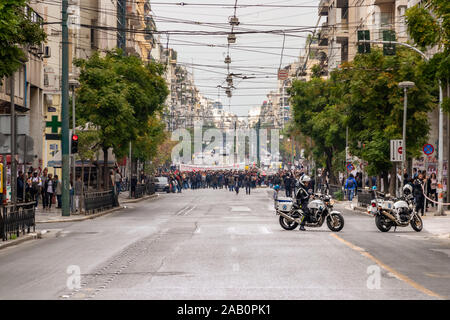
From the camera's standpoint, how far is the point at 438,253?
19062 mm

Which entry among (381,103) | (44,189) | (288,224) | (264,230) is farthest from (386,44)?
(44,189)

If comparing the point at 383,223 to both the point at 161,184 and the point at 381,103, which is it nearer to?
the point at 381,103

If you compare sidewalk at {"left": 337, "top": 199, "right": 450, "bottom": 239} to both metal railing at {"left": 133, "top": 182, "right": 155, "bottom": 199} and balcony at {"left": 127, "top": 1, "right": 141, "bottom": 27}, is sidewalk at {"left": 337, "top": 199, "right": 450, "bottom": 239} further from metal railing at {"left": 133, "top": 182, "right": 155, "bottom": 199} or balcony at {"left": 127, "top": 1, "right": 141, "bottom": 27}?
balcony at {"left": 127, "top": 1, "right": 141, "bottom": 27}

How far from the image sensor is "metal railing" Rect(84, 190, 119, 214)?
120 feet

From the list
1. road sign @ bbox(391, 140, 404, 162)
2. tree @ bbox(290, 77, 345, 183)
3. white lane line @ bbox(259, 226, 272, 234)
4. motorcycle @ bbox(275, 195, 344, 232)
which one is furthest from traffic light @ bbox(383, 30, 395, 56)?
tree @ bbox(290, 77, 345, 183)

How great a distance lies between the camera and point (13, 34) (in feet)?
60.5

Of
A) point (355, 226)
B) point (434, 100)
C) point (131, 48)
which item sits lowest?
point (355, 226)

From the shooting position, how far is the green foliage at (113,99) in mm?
42906

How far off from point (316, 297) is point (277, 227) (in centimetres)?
1680

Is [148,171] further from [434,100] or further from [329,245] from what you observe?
[329,245]

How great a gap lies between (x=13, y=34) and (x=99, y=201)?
21.2m

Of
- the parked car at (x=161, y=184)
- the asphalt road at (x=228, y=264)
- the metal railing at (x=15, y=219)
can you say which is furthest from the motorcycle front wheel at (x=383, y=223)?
the parked car at (x=161, y=184)
